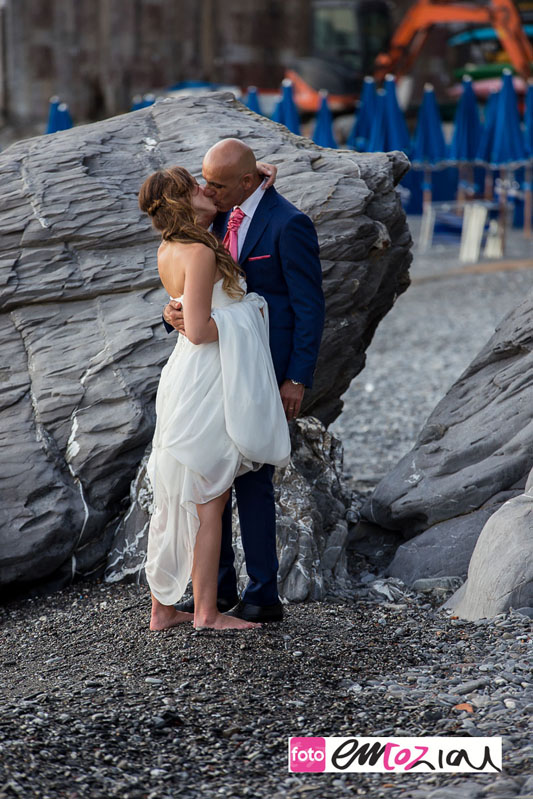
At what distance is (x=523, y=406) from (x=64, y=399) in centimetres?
232

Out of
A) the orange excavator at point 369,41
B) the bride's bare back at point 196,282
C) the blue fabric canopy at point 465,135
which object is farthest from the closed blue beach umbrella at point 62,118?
the orange excavator at point 369,41

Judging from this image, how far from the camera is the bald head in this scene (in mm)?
3818

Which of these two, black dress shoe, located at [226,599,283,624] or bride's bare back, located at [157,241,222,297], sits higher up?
bride's bare back, located at [157,241,222,297]

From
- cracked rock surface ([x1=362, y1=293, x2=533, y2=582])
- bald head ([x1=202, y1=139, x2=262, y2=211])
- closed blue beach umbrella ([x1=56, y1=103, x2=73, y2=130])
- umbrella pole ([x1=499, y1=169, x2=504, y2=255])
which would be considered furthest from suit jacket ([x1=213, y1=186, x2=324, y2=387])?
umbrella pole ([x1=499, y1=169, x2=504, y2=255])

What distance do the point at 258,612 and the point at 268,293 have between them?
1.25 metres

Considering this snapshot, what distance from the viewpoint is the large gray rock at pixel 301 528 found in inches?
182

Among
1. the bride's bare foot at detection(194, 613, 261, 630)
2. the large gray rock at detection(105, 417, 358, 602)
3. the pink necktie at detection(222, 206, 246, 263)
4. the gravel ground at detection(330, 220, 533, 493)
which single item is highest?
the pink necktie at detection(222, 206, 246, 263)

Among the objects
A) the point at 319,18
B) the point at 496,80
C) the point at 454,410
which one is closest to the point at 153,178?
the point at 454,410

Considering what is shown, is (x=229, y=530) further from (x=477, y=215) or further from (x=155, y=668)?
(x=477, y=215)

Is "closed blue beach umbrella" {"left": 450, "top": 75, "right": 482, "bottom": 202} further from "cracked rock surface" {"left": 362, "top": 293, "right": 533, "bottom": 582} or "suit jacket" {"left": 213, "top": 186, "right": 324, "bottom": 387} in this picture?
"suit jacket" {"left": 213, "top": 186, "right": 324, "bottom": 387}

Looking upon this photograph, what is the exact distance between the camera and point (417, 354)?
39.1 feet

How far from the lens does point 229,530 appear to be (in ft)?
13.5

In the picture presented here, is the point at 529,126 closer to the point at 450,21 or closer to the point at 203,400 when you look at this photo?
the point at 450,21

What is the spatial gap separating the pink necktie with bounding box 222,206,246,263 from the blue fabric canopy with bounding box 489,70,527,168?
41.2ft
